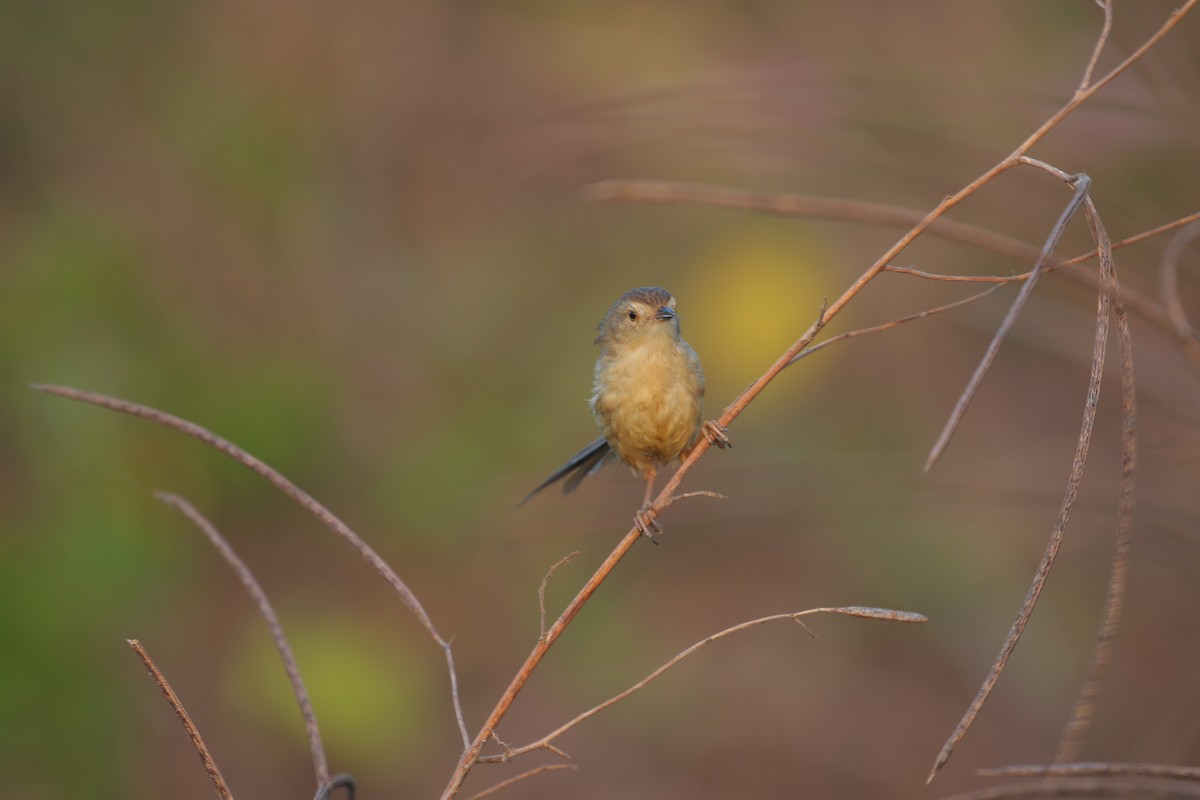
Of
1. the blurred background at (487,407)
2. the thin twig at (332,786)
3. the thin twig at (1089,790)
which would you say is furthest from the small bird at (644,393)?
the thin twig at (1089,790)

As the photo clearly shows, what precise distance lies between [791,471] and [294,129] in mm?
3237

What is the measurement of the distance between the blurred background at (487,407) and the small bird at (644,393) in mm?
237

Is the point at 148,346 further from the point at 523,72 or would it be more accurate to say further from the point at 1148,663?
the point at 1148,663

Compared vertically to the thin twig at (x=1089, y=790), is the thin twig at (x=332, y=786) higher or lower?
lower

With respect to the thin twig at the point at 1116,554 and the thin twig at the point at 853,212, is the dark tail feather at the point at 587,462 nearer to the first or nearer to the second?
the thin twig at the point at 853,212

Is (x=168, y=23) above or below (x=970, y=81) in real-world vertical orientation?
above

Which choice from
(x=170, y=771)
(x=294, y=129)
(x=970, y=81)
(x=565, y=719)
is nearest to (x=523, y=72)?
(x=294, y=129)

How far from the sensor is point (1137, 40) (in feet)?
7.85

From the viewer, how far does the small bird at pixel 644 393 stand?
3.37 meters

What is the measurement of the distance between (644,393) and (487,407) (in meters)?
2.44

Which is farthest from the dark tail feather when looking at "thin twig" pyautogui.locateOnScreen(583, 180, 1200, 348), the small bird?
"thin twig" pyautogui.locateOnScreen(583, 180, 1200, 348)

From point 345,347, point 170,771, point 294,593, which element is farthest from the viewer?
point 345,347

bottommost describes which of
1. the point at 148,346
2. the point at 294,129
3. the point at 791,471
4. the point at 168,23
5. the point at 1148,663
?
the point at 1148,663

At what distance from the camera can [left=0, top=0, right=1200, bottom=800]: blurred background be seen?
437 cm
